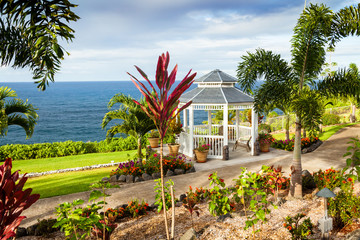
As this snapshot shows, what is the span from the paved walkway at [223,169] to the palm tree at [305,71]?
312cm

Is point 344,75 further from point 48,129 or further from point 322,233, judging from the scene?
point 48,129

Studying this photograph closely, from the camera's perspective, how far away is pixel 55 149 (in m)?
15.1

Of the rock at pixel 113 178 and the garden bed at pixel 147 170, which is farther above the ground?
the garden bed at pixel 147 170

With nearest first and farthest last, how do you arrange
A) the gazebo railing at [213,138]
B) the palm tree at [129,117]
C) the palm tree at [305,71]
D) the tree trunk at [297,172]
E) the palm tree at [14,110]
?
the palm tree at [305,71] → the tree trunk at [297,172] → the palm tree at [14,110] → the palm tree at [129,117] → the gazebo railing at [213,138]

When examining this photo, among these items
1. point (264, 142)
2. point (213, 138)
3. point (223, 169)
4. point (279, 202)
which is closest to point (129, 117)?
point (223, 169)

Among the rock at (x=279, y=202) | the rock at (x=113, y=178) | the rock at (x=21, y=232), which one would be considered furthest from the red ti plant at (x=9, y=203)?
the rock at (x=113, y=178)

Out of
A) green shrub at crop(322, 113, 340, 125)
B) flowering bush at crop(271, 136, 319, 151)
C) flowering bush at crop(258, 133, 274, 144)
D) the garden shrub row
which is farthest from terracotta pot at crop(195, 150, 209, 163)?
green shrub at crop(322, 113, 340, 125)

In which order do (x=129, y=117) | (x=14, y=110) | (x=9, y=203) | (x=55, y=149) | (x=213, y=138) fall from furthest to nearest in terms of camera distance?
(x=55, y=149) → (x=213, y=138) → (x=129, y=117) → (x=14, y=110) → (x=9, y=203)

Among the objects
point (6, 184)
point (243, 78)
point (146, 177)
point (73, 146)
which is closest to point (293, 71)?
point (243, 78)

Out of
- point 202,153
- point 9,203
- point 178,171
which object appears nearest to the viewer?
point 9,203

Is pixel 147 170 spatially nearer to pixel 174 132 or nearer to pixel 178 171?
pixel 178 171

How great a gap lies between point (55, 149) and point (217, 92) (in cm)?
1003

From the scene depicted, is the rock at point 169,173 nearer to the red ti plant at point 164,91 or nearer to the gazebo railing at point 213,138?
the gazebo railing at point 213,138

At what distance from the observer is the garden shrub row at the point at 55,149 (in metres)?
14.4
